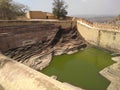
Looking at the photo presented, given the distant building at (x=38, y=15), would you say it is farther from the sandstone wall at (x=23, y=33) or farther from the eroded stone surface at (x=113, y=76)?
the eroded stone surface at (x=113, y=76)

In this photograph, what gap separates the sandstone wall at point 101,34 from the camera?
16703mm

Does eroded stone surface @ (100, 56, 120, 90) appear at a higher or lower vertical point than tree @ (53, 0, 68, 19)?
lower

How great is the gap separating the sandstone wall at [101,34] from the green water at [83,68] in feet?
3.31

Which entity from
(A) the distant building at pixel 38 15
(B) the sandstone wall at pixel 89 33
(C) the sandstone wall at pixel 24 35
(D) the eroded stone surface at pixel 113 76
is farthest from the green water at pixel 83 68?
(A) the distant building at pixel 38 15

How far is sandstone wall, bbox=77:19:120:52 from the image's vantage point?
1670 centimetres

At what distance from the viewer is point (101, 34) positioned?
18375 millimetres

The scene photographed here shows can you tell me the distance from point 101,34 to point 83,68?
22.6 feet

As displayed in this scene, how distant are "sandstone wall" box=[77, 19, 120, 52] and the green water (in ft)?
3.31

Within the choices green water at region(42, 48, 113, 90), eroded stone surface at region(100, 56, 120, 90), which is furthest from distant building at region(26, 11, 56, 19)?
eroded stone surface at region(100, 56, 120, 90)

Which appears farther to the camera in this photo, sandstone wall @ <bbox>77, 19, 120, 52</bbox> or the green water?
sandstone wall @ <bbox>77, 19, 120, 52</bbox>

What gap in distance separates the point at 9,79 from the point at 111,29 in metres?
15.5

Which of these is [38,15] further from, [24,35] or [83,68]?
[83,68]

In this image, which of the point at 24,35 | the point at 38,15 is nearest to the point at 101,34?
the point at 24,35

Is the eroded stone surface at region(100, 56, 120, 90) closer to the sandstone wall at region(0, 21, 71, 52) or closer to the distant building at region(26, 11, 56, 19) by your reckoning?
the sandstone wall at region(0, 21, 71, 52)
